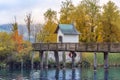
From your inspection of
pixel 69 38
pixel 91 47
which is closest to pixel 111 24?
pixel 69 38

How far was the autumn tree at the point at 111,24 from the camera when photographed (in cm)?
9689

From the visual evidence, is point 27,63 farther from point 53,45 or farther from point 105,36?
point 105,36

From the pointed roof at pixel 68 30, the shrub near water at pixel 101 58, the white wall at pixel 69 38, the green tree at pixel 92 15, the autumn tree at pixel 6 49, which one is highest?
the green tree at pixel 92 15

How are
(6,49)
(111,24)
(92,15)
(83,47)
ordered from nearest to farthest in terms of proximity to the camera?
(83,47), (6,49), (111,24), (92,15)

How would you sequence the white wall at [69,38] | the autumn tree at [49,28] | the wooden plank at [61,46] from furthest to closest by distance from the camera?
the autumn tree at [49,28], the white wall at [69,38], the wooden plank at [61,46]

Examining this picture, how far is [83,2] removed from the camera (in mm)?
106812

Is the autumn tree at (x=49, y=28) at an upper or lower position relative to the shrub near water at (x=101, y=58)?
upper

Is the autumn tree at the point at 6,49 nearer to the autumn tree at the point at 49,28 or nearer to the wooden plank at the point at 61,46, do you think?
the wooden plank at the point at 61,46

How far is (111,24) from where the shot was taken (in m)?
96.9

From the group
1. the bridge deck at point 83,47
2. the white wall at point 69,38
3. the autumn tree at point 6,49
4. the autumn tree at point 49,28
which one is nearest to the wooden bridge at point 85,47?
the bridge deck at point 83,47

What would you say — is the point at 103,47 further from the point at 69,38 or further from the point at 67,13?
the point at 67,13

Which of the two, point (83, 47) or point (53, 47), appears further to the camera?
point (53, 47)

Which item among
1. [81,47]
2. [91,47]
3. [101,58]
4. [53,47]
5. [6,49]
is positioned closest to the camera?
[91,47]

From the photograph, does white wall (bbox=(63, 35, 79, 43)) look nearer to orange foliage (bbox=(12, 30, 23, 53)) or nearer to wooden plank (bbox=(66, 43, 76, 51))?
orange foliage (bbox=(12, 30, 23, 53))
